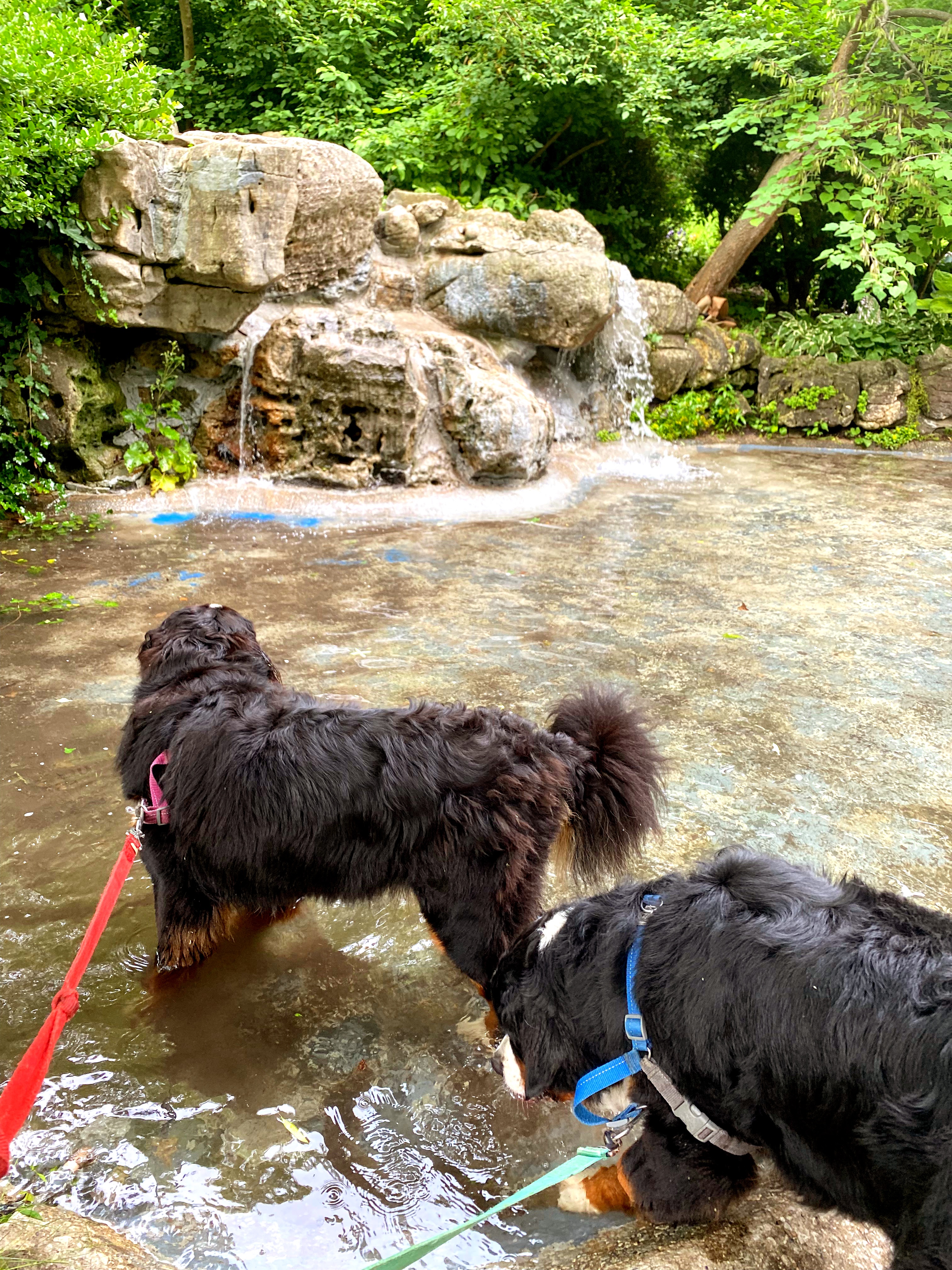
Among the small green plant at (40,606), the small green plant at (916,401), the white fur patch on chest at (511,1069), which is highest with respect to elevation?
the small green plant at (916,401)

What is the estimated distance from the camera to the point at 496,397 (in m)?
8.05

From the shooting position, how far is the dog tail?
92.3 inches

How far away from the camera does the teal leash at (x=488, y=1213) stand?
4.85 ft

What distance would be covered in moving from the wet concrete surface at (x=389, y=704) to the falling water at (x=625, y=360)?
128 inches

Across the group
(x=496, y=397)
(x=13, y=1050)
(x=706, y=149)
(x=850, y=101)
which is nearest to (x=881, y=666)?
(x=13, y=1050)

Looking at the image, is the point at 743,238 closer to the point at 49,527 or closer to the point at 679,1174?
the point at 49,527

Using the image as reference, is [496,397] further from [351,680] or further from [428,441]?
[351,680]

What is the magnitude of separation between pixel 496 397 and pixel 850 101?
4583 mm

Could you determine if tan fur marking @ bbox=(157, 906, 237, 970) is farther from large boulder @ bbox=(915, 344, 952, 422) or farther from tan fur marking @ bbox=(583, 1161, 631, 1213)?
large boulder @ bbox=(915, 344, 952, 422)

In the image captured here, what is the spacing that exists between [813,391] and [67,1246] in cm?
1144

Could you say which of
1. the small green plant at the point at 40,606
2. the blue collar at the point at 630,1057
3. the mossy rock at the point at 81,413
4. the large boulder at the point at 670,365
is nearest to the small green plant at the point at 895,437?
the large boulder at the point at 670,365

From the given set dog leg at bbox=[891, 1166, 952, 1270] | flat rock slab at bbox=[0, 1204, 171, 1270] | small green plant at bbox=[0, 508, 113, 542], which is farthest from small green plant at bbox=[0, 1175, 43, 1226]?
small green plant at bbox=[0, 508, 113, 542]

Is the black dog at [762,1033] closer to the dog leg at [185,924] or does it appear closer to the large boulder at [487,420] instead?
the dog leg at [185,924]

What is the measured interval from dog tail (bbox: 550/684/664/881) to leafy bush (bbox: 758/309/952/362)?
10399 millimetres
